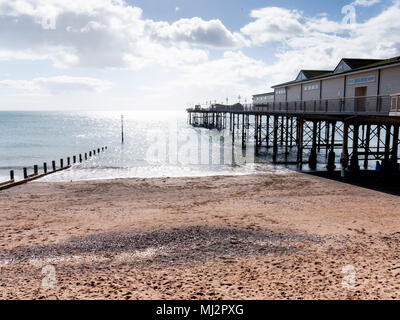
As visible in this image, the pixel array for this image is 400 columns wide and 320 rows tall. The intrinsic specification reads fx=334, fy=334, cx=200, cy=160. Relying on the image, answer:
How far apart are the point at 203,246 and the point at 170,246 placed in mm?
1007

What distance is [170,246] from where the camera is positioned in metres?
10.2

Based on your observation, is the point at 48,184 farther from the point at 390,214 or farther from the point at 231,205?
the point at 390,214

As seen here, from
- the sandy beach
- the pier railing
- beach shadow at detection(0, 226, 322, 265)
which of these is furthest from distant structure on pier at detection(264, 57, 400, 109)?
beach shadow at detection(0, 226, 322, 265)

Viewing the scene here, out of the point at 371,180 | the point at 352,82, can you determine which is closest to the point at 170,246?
the point at 371,180

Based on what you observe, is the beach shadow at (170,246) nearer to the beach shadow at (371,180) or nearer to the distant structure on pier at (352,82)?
the beach shadow at (371,180)

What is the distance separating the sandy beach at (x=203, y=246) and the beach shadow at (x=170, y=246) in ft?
0.10

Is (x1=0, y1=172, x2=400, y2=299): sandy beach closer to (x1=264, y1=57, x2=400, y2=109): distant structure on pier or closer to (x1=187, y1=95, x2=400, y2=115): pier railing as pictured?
(x1=187, y1=95, x2=400, y2=115): pier railing

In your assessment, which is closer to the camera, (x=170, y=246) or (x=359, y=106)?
(x=170, y=246)

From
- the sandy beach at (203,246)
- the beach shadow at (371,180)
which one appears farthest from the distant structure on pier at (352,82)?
the sandy beach at (203,246)

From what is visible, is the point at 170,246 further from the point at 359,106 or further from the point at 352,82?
the point at 352,82

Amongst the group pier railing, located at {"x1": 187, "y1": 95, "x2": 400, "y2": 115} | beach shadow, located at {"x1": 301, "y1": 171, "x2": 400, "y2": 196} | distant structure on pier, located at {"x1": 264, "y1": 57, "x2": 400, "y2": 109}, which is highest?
distant structure on pier, located at {"x1": 264, "y1": 57, "x2": 400, "y2": 109}

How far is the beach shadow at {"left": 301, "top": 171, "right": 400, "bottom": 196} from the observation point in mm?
18828

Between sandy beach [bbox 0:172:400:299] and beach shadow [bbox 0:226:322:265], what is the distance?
3 cm

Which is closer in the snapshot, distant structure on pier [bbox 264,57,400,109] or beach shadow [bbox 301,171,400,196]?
beach shadow [bbox 301,171,400,196]
